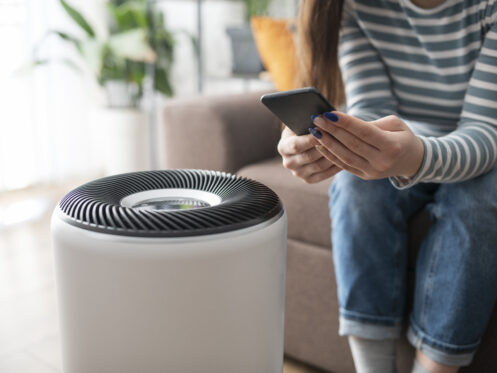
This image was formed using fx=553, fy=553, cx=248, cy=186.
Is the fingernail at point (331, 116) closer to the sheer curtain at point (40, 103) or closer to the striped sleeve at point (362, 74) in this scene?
the striped sleeve at point (362, 74)

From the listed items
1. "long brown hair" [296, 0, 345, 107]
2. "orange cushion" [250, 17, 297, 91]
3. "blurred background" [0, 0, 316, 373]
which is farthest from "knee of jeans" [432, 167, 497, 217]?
"blurred background" [0, 0, 316, 373]

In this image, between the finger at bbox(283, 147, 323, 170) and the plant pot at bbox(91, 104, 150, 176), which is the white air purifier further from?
the plant pot at bbox(91, 104, 150, 176)

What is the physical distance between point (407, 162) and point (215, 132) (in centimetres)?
59

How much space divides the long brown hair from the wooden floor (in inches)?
22.8

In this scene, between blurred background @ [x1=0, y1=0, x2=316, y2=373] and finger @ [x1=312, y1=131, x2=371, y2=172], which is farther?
blurred background @ [x1=0, y1=0, x2=316, y2=373]

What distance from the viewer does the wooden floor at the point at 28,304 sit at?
1.17m

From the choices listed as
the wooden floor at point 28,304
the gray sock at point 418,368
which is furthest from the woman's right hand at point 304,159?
the wooden floor at point 28,304

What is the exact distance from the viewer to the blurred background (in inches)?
85.3

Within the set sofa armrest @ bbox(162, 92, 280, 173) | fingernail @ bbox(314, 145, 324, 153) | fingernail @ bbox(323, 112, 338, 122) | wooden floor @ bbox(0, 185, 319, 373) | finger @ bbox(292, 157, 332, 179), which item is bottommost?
wooden floor @ bbox(0, 185, 319, 373)

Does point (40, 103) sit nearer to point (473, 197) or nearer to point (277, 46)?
point (277, 46)

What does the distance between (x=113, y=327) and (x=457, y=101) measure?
0.65 meters

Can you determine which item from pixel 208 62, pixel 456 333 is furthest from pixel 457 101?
pixel 208 62

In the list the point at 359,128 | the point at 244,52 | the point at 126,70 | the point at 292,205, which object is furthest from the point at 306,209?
the point at 126,70

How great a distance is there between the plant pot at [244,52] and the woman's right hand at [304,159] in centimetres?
138
